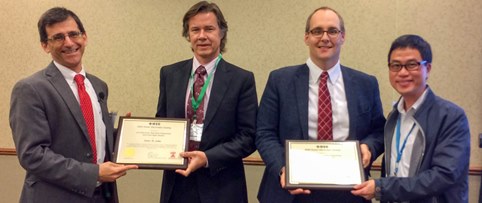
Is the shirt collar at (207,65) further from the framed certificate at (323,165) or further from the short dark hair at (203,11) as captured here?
the framed certificate at (323,165)

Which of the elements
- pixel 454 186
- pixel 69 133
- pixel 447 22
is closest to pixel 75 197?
pixel 69 133

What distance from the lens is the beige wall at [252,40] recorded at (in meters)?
3.09

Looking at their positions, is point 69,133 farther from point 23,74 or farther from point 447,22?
point 447,22

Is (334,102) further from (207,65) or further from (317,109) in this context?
(207,65)

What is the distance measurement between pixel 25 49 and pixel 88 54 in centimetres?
56

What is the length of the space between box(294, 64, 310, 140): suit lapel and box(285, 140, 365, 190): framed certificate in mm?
105

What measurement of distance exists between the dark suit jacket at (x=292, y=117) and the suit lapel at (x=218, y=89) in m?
0.22

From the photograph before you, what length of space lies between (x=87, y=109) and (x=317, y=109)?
43.1 inches

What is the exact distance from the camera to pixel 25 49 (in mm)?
3453

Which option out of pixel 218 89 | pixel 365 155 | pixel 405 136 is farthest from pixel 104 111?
pixel 405 136

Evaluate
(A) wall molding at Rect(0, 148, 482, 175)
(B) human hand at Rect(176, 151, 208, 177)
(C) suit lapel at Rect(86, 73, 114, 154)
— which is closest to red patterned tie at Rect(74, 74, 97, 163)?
(C) suit lapel at Rect(86, 73, 114, 154)

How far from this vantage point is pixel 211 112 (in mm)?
2139

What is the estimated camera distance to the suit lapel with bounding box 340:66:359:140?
2.01m

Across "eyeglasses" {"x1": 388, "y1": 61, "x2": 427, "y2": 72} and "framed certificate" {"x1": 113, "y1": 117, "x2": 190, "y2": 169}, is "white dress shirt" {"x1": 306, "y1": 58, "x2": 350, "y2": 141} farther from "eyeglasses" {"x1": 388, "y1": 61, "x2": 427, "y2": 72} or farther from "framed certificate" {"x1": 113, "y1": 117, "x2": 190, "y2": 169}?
"framed certificate" {"x1": 113, "y1": 117, "x2": 190, "y2": 169}
